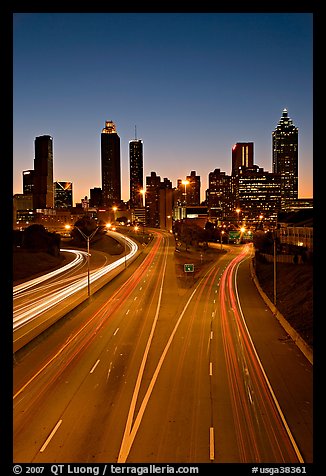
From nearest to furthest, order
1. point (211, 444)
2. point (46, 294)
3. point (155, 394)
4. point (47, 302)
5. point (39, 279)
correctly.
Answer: point (211, 444), point (155, 394), point (47, 302), point (46, 294), point (39, 279)

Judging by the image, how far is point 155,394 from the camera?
13.2 meters

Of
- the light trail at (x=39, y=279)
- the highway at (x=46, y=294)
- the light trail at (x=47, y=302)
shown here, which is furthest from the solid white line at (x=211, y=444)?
the light trail at (x=39, y=279)

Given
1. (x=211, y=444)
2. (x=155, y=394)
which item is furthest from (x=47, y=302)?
(x=211, y=444)

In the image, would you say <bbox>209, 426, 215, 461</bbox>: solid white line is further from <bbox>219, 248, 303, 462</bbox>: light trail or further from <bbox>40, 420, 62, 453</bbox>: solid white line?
<bbox>40, 420, 62, 453</bbox>: solid white line

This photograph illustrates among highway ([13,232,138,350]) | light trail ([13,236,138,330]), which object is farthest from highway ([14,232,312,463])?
light trail ([13,236,138,330])

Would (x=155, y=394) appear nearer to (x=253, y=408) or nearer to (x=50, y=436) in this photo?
(x=253, y=408)

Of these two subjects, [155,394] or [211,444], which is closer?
[211,444]

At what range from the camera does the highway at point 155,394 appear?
32.0ft

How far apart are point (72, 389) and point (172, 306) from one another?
52.0 ft

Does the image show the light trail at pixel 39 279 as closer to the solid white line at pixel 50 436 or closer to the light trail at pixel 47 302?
the light trail at pixel 47 302

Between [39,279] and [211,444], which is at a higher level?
[39,279]
